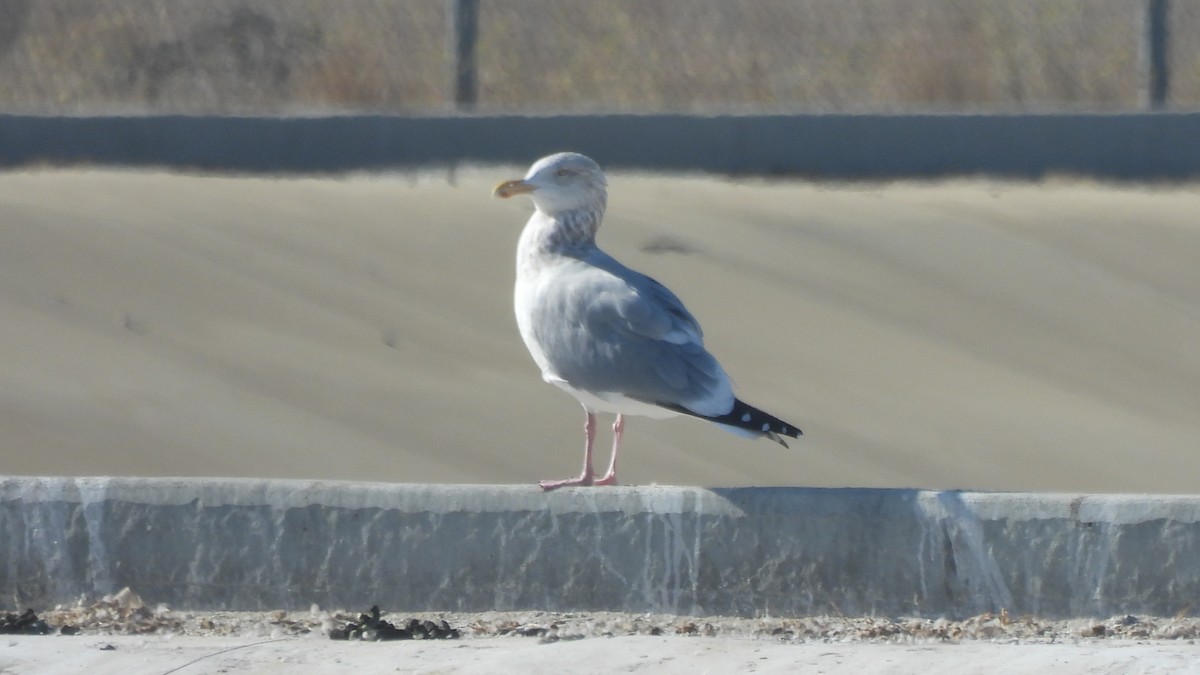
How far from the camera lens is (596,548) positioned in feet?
18.7

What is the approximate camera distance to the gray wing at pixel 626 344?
229 inches

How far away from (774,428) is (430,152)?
5.77 meters

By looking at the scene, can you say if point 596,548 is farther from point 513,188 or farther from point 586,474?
point 513,188

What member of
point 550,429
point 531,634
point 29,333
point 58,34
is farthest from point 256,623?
point 58,34

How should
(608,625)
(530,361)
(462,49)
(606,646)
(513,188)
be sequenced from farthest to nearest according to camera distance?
(462,49)
(530,361)
(513,188)
(608,625)
(606,646)

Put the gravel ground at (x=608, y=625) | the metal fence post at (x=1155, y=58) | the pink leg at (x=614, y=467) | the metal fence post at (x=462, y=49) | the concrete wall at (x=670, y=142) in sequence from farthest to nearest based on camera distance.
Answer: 1. the metal fence post at (x=1155, y=58)
2. the metal fence post at (x=462, y=49)
3. the concrete wall at (x=670, y=142)
4. the pink leg at (x=614, y=467)
5. the gravel ground at (x=608, y=625)

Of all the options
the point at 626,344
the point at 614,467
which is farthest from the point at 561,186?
the point at 614,467

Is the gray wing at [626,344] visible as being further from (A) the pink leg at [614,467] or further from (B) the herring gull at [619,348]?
(A) the pink leg at [614,467]

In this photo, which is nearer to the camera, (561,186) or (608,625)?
(608,625)

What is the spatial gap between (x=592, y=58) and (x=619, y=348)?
19.6 ft

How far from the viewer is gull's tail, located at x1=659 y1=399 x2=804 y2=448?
5.67m

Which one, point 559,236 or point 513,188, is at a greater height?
point 513,188

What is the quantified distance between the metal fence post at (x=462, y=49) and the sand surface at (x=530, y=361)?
47cm

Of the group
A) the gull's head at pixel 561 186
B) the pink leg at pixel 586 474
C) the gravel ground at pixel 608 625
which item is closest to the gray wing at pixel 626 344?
the pink leg at pixel 586 474
